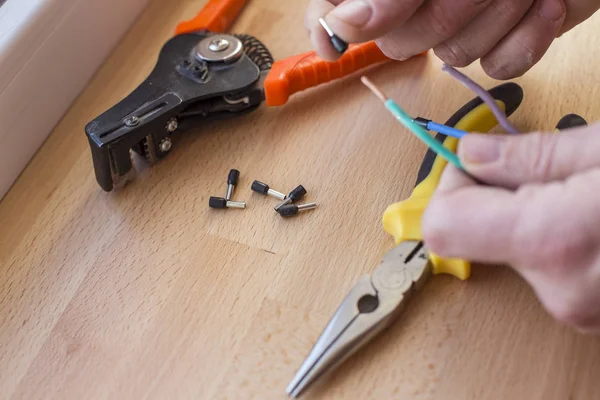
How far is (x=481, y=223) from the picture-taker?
0.47m

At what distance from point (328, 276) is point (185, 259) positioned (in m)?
0.15

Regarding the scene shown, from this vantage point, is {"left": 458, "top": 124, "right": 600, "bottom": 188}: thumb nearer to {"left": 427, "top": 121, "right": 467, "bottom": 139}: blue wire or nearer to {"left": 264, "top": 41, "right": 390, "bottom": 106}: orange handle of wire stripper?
{"left": 427, "top": 121, "right": 467, "bottom": 139}: blue wire

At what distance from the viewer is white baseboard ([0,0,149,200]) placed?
703 mm

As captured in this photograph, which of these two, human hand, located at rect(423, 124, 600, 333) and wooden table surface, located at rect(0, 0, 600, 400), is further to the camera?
wooden table surface, located at rect(0, 0, 600, 400)

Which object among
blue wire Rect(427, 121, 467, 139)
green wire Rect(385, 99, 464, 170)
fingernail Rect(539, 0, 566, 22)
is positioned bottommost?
blue wire Rect(427, 121, 467, 139)

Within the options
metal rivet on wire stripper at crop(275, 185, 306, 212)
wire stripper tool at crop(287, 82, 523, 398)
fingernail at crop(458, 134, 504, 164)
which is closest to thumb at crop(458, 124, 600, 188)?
fingernail at crop(458, 134, 504, 164)

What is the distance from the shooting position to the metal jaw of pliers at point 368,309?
1.84 ft

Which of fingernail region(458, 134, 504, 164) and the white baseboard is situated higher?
fingernail region(458, 134, 504, 164)

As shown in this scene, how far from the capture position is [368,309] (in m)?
0.58

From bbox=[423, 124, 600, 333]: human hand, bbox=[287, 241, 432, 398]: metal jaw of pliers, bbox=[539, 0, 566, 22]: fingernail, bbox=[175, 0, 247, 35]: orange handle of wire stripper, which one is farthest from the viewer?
bbox=[175, 0, 247, 35]: orange handle of wire stripper

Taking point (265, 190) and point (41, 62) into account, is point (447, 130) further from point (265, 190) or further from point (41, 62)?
point (41, 62)

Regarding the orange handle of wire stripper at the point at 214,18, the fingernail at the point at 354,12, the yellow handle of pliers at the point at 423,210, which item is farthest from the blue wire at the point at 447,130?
the orange handle of wire stripper at the point at 214,18

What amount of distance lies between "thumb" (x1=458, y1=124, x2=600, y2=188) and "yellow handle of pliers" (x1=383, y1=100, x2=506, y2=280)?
97 millimetres

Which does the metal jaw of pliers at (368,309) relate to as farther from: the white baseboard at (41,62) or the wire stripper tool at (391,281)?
the white baseboard at (41,62)
